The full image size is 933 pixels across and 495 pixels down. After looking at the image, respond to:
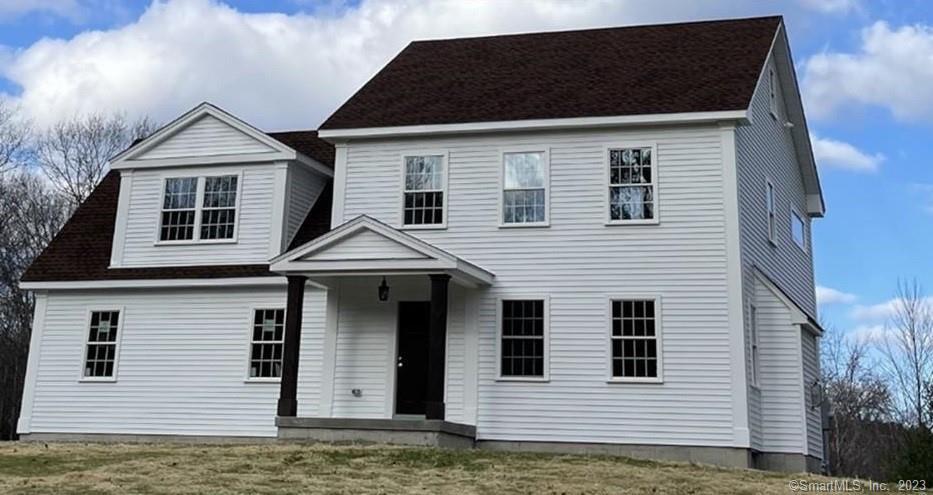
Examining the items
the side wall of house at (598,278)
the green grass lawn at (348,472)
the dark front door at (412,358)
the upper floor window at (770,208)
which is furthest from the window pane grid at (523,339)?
the upper floor window at (770,208)

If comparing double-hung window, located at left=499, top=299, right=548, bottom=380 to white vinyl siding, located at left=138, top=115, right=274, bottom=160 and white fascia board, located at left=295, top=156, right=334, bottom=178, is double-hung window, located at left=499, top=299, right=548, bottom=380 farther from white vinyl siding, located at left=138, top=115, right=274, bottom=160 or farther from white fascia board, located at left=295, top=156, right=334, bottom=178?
white vinyl siding, located at left=138, top=115, right=274, bottom=160

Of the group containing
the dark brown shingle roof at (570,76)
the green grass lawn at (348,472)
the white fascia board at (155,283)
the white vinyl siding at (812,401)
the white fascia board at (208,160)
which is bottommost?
the green grass lawn at (348,472)

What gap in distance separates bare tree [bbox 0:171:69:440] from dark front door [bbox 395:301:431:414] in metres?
21.7

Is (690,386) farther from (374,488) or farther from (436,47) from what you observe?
(436,47)

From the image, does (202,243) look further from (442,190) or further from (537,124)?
(537,124)

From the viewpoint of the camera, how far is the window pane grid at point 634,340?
56.4ft

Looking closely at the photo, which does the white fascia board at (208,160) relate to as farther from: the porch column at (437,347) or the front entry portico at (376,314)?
the porch column at (437,347)

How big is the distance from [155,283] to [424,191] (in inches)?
236

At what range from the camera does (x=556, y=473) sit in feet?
43.4

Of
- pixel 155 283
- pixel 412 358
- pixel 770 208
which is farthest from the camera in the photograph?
pixel 770 208

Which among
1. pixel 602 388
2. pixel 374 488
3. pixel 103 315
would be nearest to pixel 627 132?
pixel 602 388

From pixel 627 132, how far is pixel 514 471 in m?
7.41

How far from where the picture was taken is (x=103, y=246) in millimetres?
21594

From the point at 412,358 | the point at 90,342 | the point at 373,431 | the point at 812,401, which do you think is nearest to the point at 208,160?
the point at 90,342
